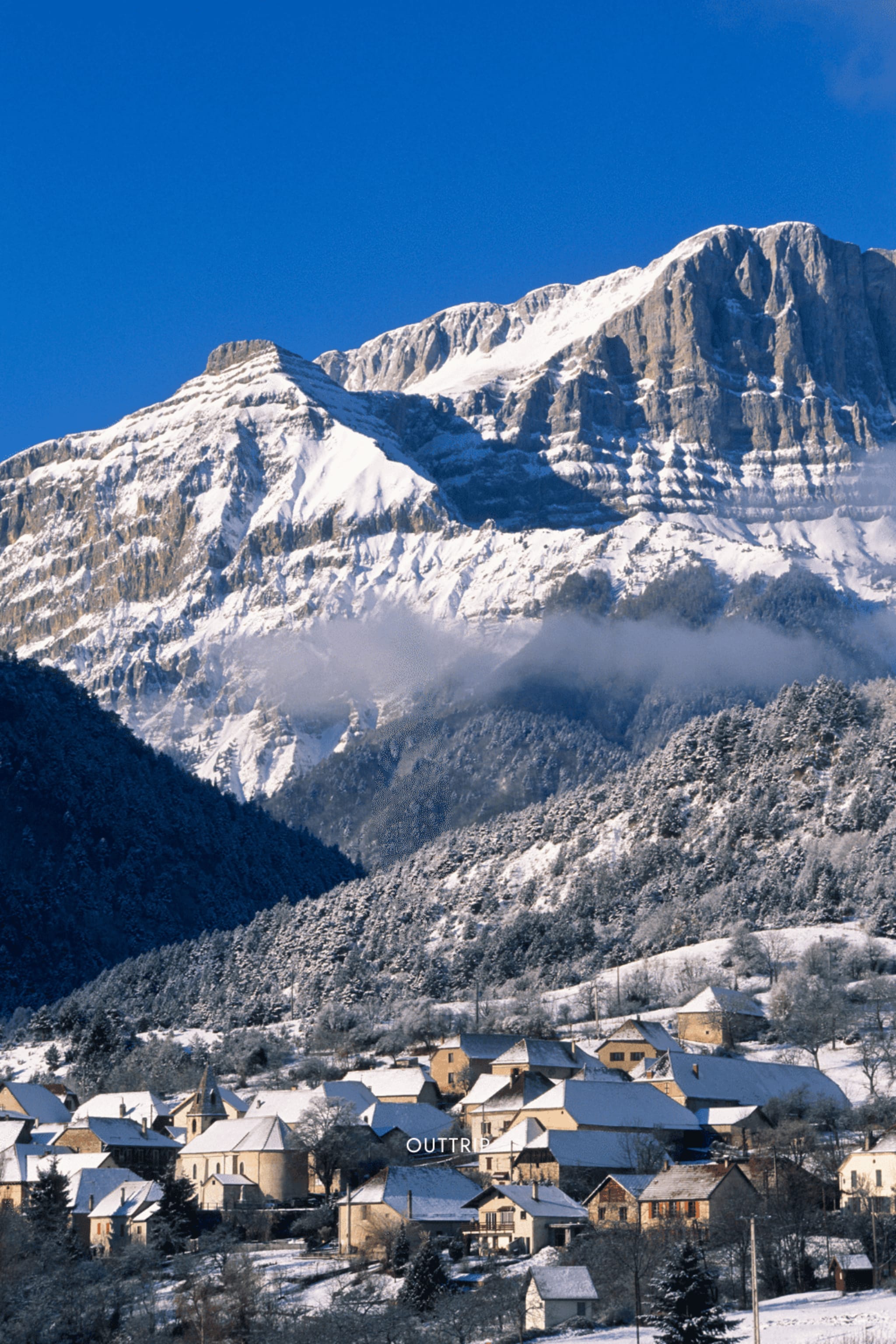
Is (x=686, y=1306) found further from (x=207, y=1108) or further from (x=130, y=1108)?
(x=130, y=1108)

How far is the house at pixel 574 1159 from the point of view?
361 ft

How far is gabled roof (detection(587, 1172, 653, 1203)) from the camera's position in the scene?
10012 cm

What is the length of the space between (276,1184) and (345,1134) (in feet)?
17.9

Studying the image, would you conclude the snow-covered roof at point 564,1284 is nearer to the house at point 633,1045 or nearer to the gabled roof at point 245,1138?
the gabled roof at point 245,1138

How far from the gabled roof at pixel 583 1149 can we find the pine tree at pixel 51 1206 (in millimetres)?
27280

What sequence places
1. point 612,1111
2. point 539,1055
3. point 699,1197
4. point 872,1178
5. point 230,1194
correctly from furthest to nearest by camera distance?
point 539,1055 → point 612,1111 → point 230,1194 → point 872,1178 → point 699,1197

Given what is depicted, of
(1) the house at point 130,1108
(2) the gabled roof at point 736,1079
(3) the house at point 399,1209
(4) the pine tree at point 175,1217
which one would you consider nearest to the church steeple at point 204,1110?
(1) the house at point 130,1108

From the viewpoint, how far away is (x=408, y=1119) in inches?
5059

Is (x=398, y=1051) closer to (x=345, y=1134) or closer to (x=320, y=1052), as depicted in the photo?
(x=320, y=1052)

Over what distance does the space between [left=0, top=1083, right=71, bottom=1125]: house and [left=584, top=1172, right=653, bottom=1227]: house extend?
56.0 m

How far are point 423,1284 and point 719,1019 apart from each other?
6806cm

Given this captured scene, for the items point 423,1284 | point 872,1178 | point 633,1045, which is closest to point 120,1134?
point 633,1045

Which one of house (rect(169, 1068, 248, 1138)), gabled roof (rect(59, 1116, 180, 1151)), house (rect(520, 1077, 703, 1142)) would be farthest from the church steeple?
house (rect(520, 1077, 703, 1142))

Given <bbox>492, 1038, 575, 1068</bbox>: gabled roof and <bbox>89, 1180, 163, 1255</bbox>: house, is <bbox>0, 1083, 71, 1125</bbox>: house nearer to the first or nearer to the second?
<bbox>89, 1180, 163, 1255</bbox>: house
